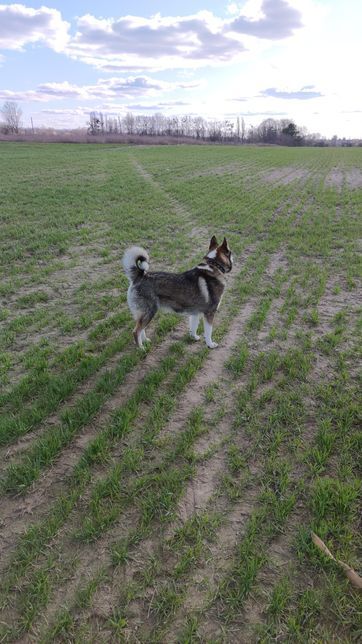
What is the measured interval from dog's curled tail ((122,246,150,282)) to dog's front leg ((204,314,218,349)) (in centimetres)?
109

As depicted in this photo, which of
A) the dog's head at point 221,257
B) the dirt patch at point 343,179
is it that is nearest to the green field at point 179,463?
the dog's head at point 221,257

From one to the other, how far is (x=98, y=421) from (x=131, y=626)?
1850 mm

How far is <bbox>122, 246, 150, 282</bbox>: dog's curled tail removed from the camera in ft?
14.9

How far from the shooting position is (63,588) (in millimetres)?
2307

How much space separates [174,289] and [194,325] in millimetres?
718

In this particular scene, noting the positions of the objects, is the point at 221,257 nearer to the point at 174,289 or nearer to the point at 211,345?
the point at 174,289

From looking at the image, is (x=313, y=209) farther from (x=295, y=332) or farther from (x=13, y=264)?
(x=13, y=264)

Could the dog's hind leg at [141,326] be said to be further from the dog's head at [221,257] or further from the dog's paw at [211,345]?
the dog's head at [221,257]

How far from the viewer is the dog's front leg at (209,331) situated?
198 inches

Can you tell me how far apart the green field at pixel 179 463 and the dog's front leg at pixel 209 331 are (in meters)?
0.12

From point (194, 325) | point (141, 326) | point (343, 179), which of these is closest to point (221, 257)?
point (194, 325)

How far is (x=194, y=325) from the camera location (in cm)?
527

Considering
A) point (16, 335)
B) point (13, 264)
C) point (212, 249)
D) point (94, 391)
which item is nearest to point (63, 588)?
point (94, 391)

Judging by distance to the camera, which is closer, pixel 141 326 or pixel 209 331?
pixel 141 326
